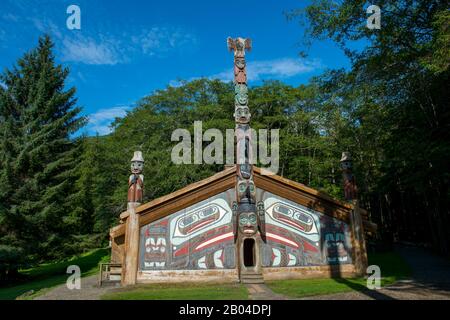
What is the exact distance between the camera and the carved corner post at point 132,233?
13.7m

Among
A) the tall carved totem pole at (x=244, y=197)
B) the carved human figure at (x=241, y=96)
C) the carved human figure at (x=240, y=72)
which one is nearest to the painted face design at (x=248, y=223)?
the tall carved totem pole at (x=244, y=197)

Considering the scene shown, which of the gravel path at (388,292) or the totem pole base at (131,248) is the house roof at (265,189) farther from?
the gravel path at (388,292)

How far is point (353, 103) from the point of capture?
1995 cm

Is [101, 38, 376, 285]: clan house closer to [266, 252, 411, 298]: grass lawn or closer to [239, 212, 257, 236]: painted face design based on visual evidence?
[239, 212, 257, 236]: painted face design

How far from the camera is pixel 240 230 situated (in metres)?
14.4

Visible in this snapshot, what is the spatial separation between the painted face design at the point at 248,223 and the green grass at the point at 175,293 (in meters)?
2.15

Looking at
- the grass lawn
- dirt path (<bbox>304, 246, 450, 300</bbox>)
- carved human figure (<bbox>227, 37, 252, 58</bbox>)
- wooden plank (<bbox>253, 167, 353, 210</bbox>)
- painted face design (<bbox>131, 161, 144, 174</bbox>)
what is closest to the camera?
dirt path (<bbox>304, 246, 450, 300</bbox>)

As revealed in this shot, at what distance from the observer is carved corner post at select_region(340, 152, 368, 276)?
49.2ft

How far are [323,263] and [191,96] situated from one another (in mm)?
24698

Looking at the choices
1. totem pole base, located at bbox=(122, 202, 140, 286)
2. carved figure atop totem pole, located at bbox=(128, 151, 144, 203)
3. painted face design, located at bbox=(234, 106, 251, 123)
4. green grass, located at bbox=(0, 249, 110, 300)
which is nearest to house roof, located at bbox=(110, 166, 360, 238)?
totem pole base, located at bbox=(122, 202, 140, 286)

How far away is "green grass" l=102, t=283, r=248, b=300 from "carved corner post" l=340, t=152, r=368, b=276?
5522 millimetres
